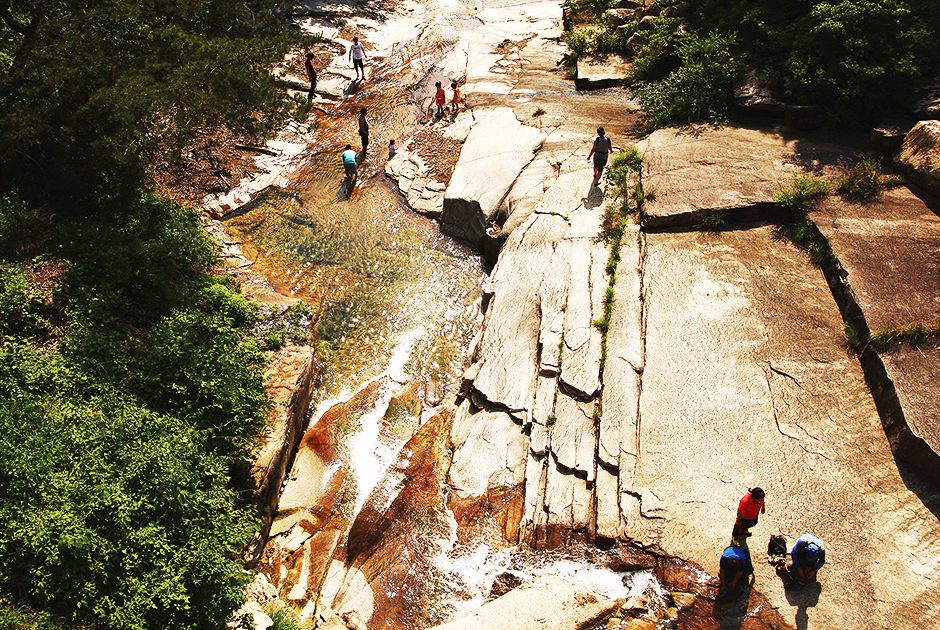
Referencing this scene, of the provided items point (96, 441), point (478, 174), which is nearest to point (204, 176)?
point (478, 174)

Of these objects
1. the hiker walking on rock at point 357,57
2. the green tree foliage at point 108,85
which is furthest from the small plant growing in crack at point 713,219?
the hiker walking on rock at point 357,57

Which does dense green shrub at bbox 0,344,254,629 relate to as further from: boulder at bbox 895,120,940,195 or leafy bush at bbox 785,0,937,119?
leafy bush at bbox 785,0,937,119

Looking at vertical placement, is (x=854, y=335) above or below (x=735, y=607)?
above

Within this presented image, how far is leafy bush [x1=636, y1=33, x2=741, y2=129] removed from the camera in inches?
699

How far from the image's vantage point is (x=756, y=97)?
17.1m

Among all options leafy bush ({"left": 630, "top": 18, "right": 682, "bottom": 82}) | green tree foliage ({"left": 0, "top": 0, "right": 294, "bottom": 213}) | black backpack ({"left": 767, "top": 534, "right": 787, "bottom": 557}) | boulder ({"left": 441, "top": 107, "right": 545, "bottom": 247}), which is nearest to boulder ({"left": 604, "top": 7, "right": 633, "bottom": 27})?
leafy bush ({"left": 630, "top": 18, "right": 682, "bottom": 82})

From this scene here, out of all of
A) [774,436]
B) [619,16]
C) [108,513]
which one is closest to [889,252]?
[774,436]

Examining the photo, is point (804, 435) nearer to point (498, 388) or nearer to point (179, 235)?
point (498, 388)

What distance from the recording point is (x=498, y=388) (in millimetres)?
12719

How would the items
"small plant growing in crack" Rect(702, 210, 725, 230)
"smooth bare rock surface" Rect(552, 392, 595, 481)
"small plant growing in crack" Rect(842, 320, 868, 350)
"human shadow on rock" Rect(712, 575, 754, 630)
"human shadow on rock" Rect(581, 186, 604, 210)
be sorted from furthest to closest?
"human shadow on rock" Rect(581, 186, 604, 210) < "small plant growing in crack" Rect(702, 210, 725, 230) < "small plant growing in crack" Rect(842, 320, 868, 350) < "smooth bare rock surface" Rect(552, 392, 595, 481) < "human shadow on rock" Rect(712, 575, 754, 630)

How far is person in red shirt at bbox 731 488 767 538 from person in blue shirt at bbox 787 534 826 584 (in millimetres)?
646

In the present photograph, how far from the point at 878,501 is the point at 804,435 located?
1.47 metres

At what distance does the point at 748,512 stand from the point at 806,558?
0.94 metres

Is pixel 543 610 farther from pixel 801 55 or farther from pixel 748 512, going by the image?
pixel 801 55
